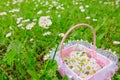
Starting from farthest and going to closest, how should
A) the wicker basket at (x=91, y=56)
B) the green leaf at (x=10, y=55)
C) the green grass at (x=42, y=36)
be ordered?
1. the green grass at (x=42, y=36)
2. the green leaf at (x=10, y=55)
3. the wicker basket at (x=91, y=56)

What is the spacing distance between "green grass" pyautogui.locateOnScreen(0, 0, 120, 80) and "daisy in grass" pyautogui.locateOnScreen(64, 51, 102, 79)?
0.15 m

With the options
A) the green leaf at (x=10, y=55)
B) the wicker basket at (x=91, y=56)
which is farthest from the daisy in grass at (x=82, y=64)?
the green leaf at (x=10, y=55)

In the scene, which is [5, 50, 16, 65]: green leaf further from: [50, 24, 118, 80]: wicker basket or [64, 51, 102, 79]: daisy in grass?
[64, 51, 102, 79]: daisy in grass

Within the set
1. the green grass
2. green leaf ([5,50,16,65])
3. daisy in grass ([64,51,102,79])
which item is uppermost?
green leaf ([5,50,16,65])

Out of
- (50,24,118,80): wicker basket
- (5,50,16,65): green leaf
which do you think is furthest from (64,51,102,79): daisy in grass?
(5,50,16,65): green leaf

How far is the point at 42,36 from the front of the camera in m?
2.99

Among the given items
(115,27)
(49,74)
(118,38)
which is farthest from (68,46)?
(115,27)

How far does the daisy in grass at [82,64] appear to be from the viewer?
80.9 inches

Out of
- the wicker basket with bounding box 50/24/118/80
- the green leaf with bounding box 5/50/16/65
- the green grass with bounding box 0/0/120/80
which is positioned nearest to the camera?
the wicker basket with bounding box 50/24/118/80

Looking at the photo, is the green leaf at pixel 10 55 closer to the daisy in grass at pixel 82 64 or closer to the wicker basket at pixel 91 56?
the wicker basket at pixel 91 56

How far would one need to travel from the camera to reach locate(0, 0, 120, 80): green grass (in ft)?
7.47

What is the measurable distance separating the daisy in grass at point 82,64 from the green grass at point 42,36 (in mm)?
149

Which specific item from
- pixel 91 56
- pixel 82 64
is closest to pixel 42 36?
pixel 91 56

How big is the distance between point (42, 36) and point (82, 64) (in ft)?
3.13
